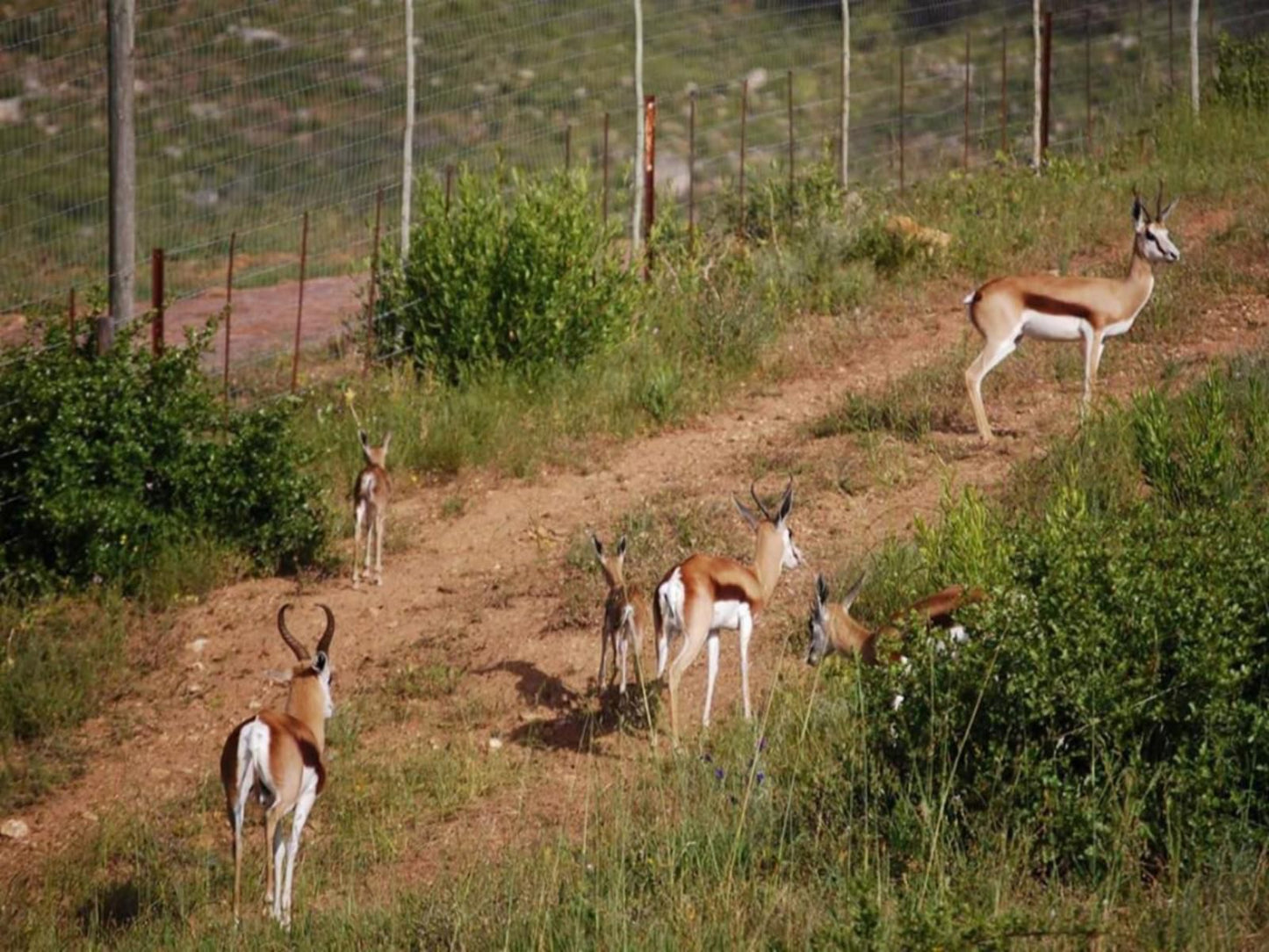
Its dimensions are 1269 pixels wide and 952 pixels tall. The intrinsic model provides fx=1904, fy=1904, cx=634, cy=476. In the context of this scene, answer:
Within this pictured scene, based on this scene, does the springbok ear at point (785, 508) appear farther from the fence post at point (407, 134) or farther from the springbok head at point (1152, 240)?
the fence post at point (407, 134)

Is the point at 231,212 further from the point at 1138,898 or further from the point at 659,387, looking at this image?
the point at 1138,898

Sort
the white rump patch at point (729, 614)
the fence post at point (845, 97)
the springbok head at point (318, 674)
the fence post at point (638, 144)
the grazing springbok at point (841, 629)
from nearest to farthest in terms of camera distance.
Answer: the springbok head at point (318, 674) → the grazing springbok at point (841, 629) → the white rump patch at point (729, 614) → the fence post at point (638, 144) → the fence post at point (845, 97)

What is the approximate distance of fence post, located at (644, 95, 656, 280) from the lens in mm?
16109

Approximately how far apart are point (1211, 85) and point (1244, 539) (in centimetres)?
1479

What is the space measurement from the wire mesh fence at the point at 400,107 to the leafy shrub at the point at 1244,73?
1.65ft

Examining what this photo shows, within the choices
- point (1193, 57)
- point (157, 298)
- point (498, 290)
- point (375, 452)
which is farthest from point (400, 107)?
point (1193, 57)

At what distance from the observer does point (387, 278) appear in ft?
47.8

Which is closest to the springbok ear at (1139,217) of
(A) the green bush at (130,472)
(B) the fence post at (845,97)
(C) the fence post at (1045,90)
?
(B) the fence post at (845,97)

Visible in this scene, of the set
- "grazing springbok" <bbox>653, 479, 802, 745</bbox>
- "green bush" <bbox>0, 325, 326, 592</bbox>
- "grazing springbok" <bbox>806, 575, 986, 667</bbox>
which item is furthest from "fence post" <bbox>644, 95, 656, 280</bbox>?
"grazing springbok" <bbox>806, 575, 986, 667</bbox>

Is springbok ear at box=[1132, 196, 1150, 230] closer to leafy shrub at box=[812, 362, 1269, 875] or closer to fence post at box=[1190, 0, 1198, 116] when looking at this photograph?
leafy shrub at box=[812, 362, 1269, 875]

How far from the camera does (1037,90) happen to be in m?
19.3

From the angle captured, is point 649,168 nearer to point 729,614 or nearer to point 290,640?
point 729,614

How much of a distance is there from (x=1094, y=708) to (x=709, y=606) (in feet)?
9.41

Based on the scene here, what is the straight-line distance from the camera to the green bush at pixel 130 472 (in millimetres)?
11461
